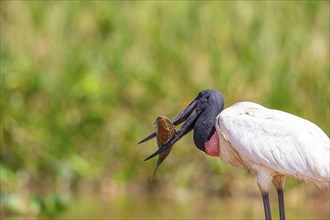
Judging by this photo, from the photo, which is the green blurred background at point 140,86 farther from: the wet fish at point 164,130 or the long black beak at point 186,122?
the wet fish at point 164,130

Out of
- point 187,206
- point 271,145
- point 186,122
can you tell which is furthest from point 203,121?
point 187,206

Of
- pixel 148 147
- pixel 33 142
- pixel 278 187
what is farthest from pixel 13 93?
pixel 278 187

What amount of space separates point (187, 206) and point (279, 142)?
3.86 metres

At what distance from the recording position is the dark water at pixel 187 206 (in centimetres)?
1259

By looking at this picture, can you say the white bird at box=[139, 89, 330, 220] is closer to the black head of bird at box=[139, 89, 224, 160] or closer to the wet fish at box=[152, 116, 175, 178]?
the black head of bird at box=[139, 89, 224, 160]

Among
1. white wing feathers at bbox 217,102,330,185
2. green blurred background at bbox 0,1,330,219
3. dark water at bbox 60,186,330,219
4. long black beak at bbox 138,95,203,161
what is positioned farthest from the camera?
green blurred background at bbox 0,1,330,219

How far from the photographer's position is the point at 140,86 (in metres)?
15.0

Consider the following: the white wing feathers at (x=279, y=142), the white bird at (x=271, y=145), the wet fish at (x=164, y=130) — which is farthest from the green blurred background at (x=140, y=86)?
the white wing feathers at (x=279, y=142)

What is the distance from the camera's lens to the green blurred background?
46.0 ft

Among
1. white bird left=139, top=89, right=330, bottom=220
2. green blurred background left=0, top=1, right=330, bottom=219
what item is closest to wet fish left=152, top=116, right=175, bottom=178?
white bird left=139, top=89, right=330, bottom=220

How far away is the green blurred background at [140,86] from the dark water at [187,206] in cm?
2

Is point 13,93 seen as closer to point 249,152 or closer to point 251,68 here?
point 251,68

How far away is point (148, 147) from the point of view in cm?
1435

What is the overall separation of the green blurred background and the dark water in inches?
0.8
